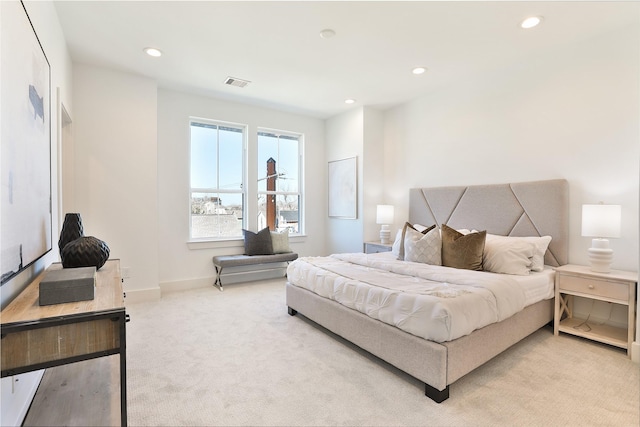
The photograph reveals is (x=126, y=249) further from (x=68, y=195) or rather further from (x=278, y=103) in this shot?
(x=278, y=103)

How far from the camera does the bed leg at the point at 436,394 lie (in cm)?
190

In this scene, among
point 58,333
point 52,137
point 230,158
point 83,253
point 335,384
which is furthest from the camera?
point 230,158

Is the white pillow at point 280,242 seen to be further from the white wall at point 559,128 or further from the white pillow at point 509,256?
the white pillow at point 509,256

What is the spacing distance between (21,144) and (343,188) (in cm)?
433

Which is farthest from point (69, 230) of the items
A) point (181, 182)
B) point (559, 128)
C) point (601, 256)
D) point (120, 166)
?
point (559, 128)

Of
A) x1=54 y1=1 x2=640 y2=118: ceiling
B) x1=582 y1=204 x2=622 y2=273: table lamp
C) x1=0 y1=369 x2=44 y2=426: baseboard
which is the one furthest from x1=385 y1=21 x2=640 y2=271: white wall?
x1=0 y1=369 x2=44 y2=426: baseboard

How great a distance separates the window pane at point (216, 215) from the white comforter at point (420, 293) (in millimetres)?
2123

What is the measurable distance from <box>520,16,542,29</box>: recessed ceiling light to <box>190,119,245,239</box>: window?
3881mm

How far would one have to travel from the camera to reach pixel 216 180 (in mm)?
4914

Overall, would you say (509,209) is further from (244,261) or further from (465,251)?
(244,261)

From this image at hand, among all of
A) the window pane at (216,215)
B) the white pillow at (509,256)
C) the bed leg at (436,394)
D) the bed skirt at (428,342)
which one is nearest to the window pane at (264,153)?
the window pane at (216,215)

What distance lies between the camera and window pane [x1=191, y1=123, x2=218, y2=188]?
15.6 feet

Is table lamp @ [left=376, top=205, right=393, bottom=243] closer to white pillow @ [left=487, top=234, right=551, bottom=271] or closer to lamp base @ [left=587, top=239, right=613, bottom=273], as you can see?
white pillow @ [left=487, top=234, right=551, bottom=271]

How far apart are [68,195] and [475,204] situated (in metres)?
4.72
